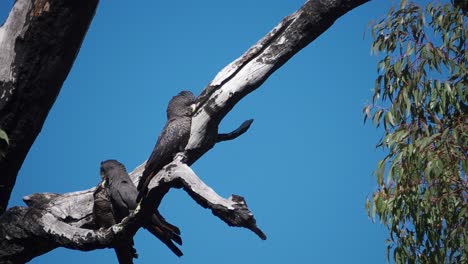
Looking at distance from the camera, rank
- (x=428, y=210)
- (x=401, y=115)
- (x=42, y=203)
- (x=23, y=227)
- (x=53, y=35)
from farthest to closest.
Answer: (x=401, y=115)
(x=428, y=210)
(x=42, y=203)
(x=23, y=227)
(x=53, y=35)

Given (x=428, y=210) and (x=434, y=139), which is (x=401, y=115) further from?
(x=428, y=210)

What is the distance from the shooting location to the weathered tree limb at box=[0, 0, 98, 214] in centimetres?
196

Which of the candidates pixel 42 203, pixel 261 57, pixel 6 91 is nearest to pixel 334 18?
pixel 261 57

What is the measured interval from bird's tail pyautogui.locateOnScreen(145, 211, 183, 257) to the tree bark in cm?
21

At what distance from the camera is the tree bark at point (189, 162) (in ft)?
7.38

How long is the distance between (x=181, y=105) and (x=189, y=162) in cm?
49

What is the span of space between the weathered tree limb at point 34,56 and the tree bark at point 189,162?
0.53 meters

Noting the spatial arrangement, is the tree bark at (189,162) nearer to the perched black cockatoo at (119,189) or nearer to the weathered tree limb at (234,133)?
the weathered tree limb at (234,133)

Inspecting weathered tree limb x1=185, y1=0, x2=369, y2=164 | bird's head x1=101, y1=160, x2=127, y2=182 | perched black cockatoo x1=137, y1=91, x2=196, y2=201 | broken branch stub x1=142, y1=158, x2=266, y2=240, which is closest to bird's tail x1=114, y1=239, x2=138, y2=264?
perched black cockatoo x1=137, y1=91, x2=196, y2=201

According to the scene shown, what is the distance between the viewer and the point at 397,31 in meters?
4.18

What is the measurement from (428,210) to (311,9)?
1.89 meters

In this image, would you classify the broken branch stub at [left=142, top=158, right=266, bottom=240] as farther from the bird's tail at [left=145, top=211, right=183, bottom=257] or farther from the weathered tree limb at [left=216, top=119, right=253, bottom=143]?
the weathered tree limb at [left=216, top=119, right=253, bottom=143]

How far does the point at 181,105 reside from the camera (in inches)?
136

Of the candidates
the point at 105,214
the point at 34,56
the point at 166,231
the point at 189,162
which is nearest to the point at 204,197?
the point at 166,231
